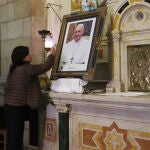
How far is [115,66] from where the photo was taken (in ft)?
10.7

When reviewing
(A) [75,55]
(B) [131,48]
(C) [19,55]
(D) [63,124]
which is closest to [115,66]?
(B) [131,48]

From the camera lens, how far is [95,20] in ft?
10.4

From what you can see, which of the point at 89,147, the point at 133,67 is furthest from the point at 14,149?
the point at 133,67

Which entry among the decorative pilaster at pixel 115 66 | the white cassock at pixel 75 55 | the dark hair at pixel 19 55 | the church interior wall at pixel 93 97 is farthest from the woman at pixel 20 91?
the decorative pilaster at pixel 115 66

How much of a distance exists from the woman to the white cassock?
13cm

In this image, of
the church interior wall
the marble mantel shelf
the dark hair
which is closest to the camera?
the marble mantel shelf

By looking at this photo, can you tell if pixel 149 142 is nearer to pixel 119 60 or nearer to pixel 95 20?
pixel 119 60

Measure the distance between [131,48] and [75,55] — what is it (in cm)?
53

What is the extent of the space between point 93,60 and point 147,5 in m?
0.68

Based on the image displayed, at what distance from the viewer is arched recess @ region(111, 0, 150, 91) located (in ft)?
10.1

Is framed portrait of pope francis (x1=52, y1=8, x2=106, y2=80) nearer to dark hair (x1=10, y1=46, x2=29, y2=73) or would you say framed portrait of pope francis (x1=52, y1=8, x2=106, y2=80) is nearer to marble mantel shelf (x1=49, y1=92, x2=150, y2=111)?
marble mantel shelf (x1=49, y1=92, x2=150, y2=111)

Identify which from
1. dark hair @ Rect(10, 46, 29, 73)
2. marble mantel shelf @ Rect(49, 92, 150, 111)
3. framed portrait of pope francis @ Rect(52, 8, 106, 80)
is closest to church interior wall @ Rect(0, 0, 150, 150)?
marble mantel shelf @ Rect(49, 92, 150, 111)

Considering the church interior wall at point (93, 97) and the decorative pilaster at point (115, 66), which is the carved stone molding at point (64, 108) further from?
the decorative pilaster at point (115, 66)

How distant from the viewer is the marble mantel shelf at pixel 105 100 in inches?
98.8
